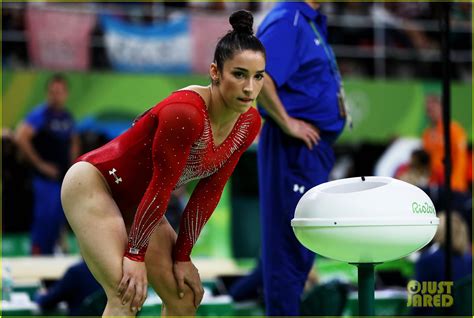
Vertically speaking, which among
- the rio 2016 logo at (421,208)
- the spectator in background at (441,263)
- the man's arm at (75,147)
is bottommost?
the spectator in background at (441,263)

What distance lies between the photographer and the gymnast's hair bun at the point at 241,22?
10.3 ft

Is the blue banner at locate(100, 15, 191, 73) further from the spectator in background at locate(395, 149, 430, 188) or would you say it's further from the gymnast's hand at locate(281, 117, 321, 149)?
the gymnast's hand at locate(281, 117, 321, 149)

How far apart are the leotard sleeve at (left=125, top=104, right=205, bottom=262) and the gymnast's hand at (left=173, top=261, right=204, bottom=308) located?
298 millimetres

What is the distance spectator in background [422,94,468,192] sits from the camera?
934 centimetres

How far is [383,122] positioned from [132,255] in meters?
6.75

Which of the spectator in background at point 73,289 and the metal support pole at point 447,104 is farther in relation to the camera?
the spectator in background at point 73,289

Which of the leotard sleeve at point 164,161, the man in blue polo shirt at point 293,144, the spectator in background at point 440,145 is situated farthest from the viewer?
the spectator in background at point 440,145

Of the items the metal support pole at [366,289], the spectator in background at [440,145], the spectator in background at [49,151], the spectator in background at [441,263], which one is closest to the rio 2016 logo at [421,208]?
the metal support pole at [366,289]

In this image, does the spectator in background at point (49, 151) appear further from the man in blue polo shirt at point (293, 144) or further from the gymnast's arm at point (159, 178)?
the gymnast's arm at point (159, 178)

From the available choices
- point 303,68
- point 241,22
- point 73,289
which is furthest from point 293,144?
point 73,289

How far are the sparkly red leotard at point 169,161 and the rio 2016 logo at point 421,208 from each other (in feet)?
2.50

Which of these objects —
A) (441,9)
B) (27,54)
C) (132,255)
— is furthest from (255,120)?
(27,54)

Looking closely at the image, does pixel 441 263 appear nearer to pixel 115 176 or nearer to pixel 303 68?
pixel 303 68

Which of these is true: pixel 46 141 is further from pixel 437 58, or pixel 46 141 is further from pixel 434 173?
pixel 437 58
